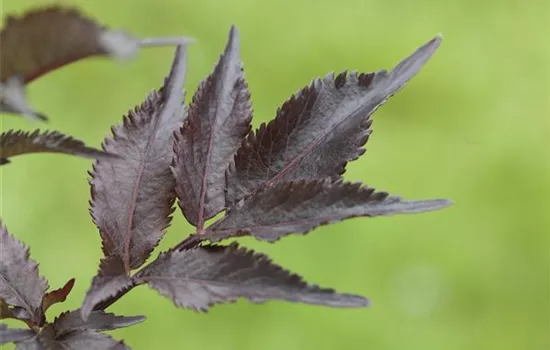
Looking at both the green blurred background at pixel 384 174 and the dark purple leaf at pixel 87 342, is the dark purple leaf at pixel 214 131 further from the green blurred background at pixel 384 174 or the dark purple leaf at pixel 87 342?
the green blurred background at pixel 384 174

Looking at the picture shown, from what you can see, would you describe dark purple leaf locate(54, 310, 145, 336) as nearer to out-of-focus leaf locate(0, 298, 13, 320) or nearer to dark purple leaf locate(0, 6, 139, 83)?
out-of-focus leaf locate(0, 298, 13, 320)

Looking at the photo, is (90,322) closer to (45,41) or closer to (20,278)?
(20,278)

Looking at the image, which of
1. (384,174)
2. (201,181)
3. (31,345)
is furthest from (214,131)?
(384,174)

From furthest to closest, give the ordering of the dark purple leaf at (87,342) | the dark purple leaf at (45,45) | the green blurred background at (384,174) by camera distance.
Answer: the green blurred background at (384,174), the dark purple leaf at (87,342), the dark purple leaf at (45,45)

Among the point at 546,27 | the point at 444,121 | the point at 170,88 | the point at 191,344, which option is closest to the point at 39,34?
the point at 170,88

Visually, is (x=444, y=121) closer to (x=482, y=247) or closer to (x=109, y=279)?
(x=482, y=247)

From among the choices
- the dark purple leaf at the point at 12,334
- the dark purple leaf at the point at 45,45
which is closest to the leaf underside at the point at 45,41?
the dark purple leaf at the point at 45,45

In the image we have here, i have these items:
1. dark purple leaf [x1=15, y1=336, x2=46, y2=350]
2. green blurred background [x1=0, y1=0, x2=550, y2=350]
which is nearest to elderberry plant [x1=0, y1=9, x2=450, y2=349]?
dark purple leaf [x1=15, y1=336, x2=46, y2=350]
